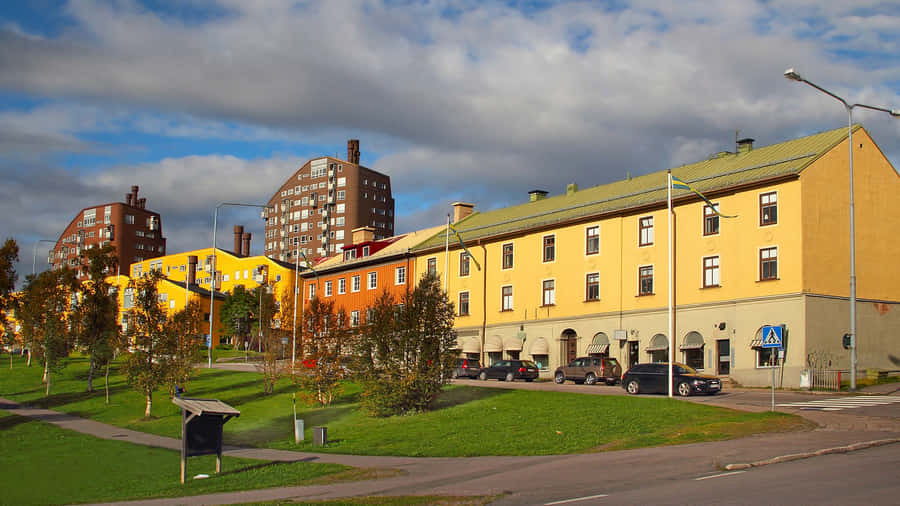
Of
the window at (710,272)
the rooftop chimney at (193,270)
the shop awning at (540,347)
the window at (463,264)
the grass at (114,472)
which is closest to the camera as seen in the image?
the grass at (114,472)

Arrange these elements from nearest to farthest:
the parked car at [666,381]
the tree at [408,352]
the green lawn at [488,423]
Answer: the green lawn at [488,423], the tree at [408,352], the parked car at [666,381]

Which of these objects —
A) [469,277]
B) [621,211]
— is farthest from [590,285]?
[469,277]

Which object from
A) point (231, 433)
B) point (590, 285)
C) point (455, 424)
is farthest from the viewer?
point (590, 285)

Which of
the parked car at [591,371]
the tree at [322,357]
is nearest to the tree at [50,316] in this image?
the tree at [322,357]

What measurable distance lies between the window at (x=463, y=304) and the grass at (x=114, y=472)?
117 feet

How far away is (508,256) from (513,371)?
42.7ft

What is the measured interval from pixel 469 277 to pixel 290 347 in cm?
1832

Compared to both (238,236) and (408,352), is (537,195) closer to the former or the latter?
(408,352)

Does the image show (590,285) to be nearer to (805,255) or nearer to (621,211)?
(621,211)

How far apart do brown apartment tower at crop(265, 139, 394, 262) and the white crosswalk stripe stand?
348 ft

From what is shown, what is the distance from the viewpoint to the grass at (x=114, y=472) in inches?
796

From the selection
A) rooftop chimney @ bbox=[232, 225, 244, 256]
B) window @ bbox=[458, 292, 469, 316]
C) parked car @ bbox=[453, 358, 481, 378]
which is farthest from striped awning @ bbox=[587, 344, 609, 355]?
rooftop chimney @ bbox=[232, 225, 244, 256]

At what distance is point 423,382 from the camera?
111 feet

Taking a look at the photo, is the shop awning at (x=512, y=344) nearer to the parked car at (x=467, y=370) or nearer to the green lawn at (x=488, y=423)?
the parked car at (x=467, y=370)
